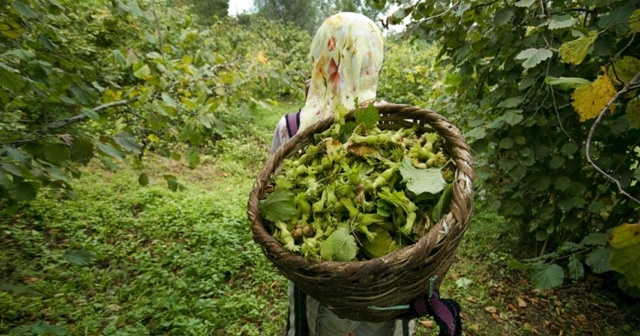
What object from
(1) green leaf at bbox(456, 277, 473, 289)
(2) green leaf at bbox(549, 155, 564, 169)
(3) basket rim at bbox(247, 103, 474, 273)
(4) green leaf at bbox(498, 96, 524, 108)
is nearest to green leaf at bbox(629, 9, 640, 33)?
(3) basket rim at bbox(247, 103, 474, 273)

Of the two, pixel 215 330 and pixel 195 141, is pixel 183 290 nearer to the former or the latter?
pixel 215 330

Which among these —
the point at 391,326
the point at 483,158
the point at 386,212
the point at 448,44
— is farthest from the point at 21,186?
the point at 483,158

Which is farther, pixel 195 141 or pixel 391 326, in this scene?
pixel 195 141

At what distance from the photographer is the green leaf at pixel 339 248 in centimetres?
102

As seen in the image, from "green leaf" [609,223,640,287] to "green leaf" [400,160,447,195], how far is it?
460mm

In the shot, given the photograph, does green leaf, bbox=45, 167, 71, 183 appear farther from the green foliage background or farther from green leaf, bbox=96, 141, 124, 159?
the green foliage background

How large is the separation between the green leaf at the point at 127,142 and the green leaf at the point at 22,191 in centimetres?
36

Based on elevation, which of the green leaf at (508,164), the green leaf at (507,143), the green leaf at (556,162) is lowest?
the green leaf at (556,162)

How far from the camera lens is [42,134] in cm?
164

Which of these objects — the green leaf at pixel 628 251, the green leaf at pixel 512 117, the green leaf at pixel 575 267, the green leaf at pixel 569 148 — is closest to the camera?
the green leaf at pixel 628 251

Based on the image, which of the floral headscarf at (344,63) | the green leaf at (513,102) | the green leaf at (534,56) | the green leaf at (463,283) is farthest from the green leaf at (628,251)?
the green leaf at (463,283)

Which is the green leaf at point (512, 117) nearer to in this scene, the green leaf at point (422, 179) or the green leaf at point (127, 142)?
the green leaf at point (422, 179)

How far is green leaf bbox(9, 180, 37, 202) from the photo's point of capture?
1396 millimetres

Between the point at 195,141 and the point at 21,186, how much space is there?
2.40 ft
